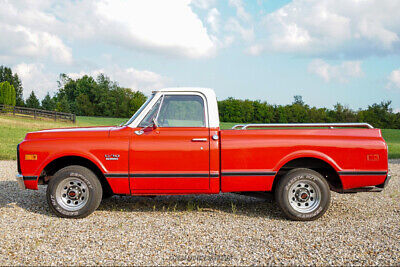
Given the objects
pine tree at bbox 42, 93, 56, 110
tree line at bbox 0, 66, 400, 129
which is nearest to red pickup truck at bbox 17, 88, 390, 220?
Result: tree line at bbox 0, 66, 400, 129

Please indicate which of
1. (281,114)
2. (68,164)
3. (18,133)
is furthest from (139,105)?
(68,164)

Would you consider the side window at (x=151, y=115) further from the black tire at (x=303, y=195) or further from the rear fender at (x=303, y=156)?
the black tire at (x=303, y=195)

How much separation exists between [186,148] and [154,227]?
48.0 inches

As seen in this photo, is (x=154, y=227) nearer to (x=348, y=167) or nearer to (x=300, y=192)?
(x=300, y=192)

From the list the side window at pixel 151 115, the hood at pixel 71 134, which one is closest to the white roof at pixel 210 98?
the side window at pixel 151 115

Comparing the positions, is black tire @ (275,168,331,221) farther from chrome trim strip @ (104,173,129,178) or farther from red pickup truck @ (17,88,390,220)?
chrome trim strip @ (104,173,129,178)

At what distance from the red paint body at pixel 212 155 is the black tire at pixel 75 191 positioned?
22 cm

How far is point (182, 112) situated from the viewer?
208 inches

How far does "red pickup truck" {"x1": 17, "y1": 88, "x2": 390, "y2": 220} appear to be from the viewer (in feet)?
16.6

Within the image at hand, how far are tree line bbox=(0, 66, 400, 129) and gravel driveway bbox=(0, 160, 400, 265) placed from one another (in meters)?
38.4

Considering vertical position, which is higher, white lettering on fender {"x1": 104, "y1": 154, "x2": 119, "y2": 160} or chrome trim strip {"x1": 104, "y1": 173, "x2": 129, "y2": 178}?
white lettering on fender {"x1": 104, "y1": 154, "x2": 119, "y2": 160}

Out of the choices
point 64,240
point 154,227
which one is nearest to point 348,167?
point 154,227

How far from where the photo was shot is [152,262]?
3.69 m

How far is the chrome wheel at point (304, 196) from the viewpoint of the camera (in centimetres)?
512
